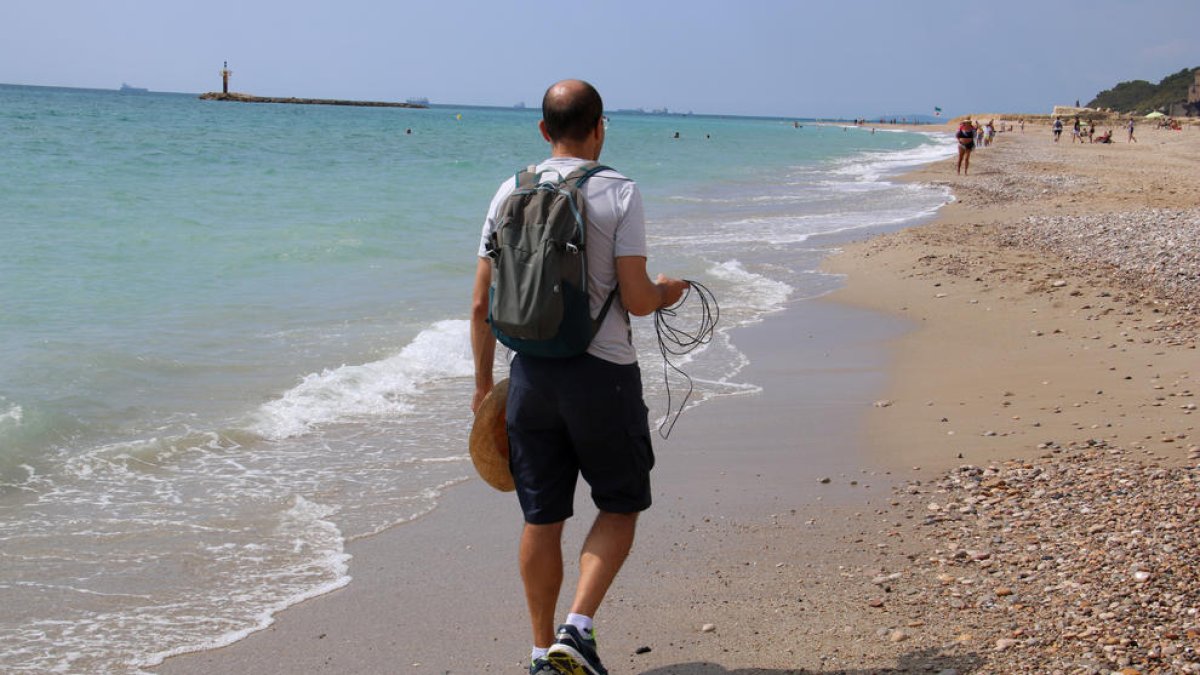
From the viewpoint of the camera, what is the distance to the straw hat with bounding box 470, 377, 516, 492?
126 inches

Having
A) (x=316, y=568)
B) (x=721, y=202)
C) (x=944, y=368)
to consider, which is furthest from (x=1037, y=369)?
(x=721, y=202)

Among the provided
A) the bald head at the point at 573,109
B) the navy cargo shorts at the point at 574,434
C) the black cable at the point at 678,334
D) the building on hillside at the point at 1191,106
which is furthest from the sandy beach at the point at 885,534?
the building on hillside at the point at 1191,106

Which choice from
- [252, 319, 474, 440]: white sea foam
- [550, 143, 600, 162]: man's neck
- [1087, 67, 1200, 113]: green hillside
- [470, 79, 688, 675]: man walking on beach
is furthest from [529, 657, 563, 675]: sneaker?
[1087, 67, 1200, 113]: green hillside

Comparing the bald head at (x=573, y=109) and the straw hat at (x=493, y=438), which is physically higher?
the bald head at (x=573, y=109)

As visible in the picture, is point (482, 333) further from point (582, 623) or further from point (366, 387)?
point (366, 387)

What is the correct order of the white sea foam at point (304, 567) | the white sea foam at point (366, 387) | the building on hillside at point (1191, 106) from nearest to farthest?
the white sea foam at point (304, 567) → the white sea foam at point (366, 387) → the building on hillside at point (1191, 106)

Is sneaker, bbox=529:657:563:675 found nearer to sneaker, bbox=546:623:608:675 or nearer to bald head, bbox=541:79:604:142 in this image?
sneaker, bbox=546:623:608:675

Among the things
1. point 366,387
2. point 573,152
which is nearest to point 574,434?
point 573,152

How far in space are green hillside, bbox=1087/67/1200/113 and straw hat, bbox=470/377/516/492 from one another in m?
125

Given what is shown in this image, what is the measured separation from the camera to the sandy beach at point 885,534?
3.37 meters

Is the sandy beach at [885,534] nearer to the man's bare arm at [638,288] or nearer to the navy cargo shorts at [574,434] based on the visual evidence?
the navy cargo shorts at [574,434]

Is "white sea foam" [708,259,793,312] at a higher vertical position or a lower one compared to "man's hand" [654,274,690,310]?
lower

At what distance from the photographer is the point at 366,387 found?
7223 millimetres

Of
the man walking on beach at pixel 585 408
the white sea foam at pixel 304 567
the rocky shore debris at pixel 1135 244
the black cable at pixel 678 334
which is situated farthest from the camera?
the rocky shore debris at pixel 1135 244
